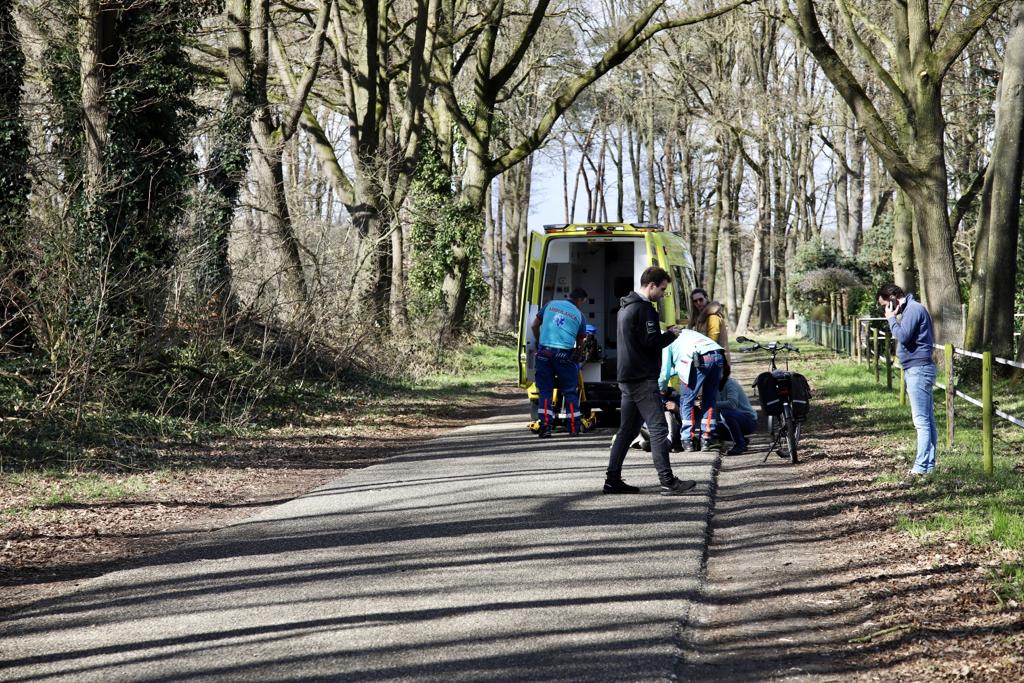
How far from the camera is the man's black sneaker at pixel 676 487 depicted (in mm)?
9984

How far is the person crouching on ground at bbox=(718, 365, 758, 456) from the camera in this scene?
13141 mm

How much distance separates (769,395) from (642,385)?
275cm

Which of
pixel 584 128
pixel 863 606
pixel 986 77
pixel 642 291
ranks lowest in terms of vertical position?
pixel 863 606

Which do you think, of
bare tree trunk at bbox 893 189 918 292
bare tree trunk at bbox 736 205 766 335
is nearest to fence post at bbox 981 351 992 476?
bare tree trunk at bbox 893 189 918 292

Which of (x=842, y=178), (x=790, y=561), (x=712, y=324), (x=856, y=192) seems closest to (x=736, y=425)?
(x=712, y=324)

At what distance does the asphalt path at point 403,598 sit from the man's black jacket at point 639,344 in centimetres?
102

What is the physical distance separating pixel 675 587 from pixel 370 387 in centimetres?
1451

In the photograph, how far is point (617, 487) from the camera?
10.1m

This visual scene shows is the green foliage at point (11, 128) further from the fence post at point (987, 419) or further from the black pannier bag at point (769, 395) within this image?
the fence post at point (987, 419)

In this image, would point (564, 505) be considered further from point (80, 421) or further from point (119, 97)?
point (119, 97)

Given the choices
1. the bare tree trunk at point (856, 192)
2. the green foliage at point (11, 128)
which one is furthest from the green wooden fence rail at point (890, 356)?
the green foliage at point (11, 128)

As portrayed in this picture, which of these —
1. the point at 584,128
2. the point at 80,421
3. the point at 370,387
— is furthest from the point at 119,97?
the point at 584,128

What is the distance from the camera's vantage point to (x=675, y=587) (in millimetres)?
6715

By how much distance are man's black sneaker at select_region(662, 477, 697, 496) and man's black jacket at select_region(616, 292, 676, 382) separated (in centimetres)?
88
